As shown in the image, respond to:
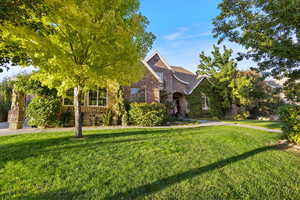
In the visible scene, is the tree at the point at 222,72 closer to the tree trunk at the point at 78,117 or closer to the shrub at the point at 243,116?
the shrub at the point at 243,116

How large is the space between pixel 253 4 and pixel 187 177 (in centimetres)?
623

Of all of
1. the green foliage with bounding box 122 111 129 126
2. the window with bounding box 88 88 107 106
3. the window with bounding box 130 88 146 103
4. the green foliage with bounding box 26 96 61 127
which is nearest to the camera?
the green foliage with bounding box 26 96 61 127

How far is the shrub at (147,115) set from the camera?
37.4ft

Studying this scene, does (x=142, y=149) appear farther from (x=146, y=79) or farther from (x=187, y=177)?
(x=146, y=79)

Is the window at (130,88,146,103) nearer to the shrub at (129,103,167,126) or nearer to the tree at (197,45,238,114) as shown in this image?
the shrub at (129,103,167,126)

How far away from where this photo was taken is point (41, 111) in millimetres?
9430

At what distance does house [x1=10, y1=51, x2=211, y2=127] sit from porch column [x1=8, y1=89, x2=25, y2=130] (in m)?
2.43

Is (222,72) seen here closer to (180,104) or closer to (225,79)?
(225,79)

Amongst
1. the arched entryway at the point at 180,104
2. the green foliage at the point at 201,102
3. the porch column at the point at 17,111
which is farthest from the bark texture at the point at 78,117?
the green foliage at the point at 201,102

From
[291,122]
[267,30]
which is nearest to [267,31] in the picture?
[267,30]

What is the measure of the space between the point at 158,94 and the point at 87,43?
9390mm

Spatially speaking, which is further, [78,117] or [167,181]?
[78,117]

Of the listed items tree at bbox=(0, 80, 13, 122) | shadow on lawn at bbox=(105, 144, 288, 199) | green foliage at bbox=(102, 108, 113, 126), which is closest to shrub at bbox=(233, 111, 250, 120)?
green foliage at bbox=(102, 108, 113, 126)

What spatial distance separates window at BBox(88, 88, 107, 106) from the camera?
1203 cm
